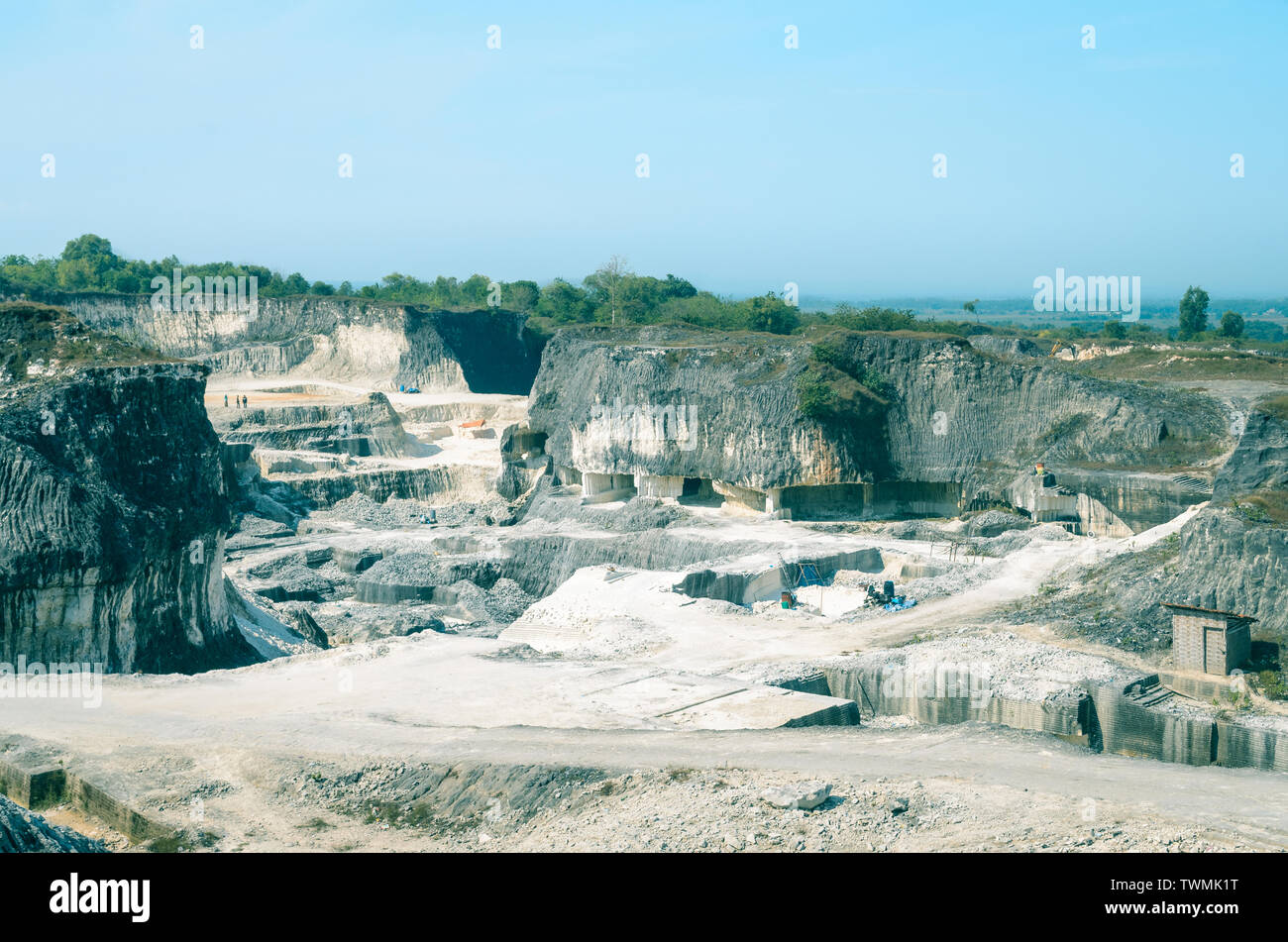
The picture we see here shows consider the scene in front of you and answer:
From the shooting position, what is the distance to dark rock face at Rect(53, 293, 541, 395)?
91.7 metres

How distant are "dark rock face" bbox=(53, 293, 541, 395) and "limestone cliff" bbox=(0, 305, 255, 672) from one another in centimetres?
5944

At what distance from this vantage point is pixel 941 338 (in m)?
51.5

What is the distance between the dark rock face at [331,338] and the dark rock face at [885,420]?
39513mm

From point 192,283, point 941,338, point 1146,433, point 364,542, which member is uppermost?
point 192,283

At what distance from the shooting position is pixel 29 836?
14.0 meters

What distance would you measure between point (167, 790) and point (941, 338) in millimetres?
38551

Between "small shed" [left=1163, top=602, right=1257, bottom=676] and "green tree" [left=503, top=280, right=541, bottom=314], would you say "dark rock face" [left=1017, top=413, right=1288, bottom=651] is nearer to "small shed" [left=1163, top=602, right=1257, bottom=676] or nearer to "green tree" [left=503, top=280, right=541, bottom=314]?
"small shed" [left=1163, top=602, right=1257, bottom=676]

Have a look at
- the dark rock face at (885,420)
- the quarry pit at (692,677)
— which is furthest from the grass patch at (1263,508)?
the dark rock face at (885,420)

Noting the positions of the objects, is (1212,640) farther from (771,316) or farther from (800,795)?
(771,316)

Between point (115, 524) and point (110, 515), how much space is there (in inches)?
9.1

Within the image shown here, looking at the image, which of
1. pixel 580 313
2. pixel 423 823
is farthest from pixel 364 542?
pixel 580 313

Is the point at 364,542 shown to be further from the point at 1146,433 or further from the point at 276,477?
the point at 1146,433

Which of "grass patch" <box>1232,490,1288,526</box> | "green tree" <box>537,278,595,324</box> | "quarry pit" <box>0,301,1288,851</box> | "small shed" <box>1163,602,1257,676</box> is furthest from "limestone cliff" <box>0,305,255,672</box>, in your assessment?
"green tree" <box>537,278,595,324</box>
